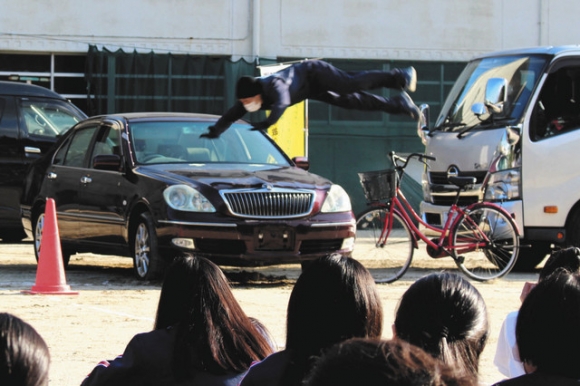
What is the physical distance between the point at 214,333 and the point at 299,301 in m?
0.54

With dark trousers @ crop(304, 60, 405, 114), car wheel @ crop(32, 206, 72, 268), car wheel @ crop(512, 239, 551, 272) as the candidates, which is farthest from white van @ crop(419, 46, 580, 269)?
dark trousers @ crop(304, 60, 405, 114)

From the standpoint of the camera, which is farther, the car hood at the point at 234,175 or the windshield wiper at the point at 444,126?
the windshield wiper at the point at 444,126

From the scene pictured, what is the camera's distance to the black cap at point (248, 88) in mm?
4059

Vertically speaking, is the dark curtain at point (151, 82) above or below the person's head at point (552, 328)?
above

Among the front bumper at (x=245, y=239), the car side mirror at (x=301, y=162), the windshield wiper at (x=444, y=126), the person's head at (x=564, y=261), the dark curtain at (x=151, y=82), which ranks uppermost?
the dark curtain at (x=151, y=82)

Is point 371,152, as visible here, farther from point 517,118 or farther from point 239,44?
point 517,118

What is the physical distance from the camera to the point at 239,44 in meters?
22.3

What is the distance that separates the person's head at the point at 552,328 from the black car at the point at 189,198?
7781 millimetres

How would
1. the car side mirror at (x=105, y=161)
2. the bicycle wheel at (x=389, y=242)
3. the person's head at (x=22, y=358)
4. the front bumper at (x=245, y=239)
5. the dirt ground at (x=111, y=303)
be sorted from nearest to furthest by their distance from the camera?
1. the person's head at (x=22, y=358)
2. the dirt ground at (x=111, y=303)
3. the front bumper at (x=245, y=239)
4. the car side mirror at (x=105, y=161)
5. the bicycle wheel at (x=389, y=242)

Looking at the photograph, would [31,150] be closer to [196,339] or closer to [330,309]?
[196,339]

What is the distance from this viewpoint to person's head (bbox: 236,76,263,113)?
4059 millimetres

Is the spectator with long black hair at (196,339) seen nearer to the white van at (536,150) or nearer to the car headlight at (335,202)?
the car headlight at (335,202)

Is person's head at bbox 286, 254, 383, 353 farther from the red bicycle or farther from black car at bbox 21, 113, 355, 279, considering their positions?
the red bicycle

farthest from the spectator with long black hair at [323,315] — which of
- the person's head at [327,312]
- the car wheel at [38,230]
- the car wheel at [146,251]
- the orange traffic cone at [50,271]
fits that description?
the car wheel at [38,230]
